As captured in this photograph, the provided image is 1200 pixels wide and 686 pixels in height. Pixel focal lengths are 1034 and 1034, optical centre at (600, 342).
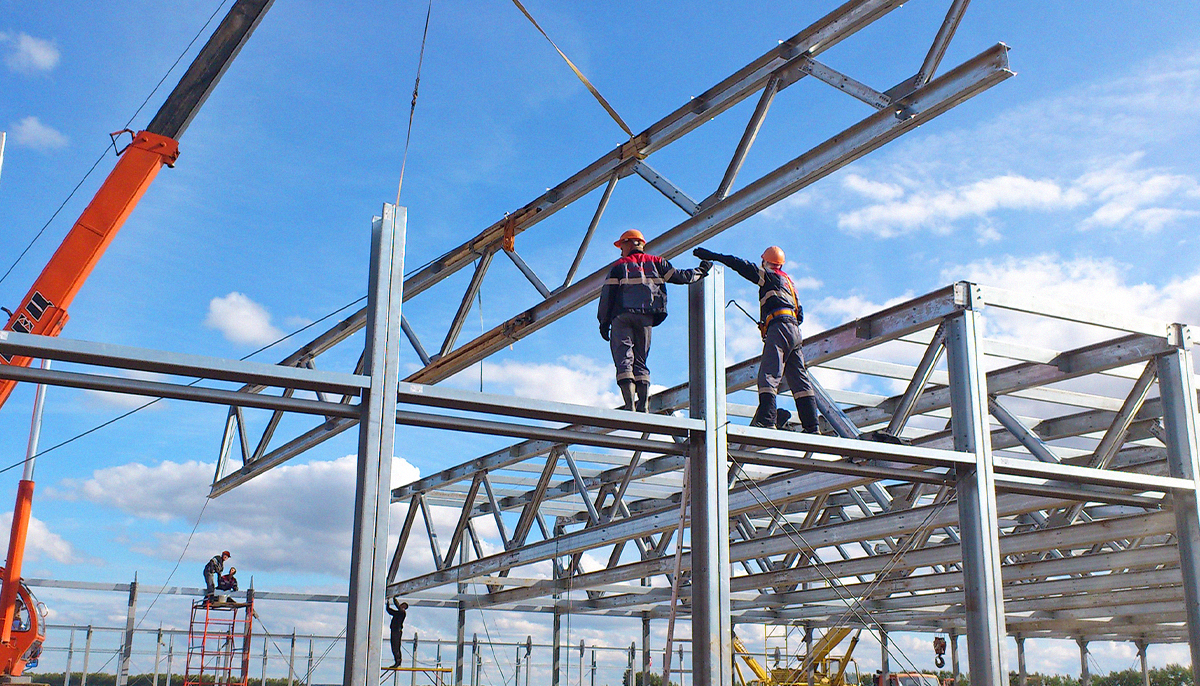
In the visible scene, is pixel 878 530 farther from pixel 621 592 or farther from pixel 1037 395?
pixel 621 592

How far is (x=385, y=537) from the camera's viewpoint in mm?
7762

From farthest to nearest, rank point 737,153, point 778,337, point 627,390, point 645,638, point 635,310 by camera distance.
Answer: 1. point 645,638
2. point 737,153
3. point 778,337
4. point 635,310
5. point 627,390

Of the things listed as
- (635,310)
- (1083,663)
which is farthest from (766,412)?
(1083,663)

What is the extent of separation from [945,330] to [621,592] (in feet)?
49.1

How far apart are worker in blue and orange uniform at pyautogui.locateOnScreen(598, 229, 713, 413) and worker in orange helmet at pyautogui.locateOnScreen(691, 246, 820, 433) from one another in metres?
0.65

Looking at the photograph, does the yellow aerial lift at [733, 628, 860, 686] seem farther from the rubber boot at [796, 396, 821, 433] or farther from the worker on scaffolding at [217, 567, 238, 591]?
the rubber boot at [796, 396, 821, 433]

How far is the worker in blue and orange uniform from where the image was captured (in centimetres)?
983

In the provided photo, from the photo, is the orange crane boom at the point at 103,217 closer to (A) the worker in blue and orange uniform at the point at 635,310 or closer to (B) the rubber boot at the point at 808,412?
(A) the worker in blue and orange uniform at the point at 635,310

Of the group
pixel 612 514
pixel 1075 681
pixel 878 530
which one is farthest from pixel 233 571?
pixel 1075 681

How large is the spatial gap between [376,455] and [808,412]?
185 inches

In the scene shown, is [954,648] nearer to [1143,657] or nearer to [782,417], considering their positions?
Answer: [1143,657]

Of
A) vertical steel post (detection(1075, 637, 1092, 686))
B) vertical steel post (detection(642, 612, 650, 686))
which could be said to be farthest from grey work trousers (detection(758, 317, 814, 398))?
vertical steel post (detection(1075, 637, 1092, 686))

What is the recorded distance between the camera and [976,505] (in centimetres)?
1056

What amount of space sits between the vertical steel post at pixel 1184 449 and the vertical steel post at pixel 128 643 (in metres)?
19.9
